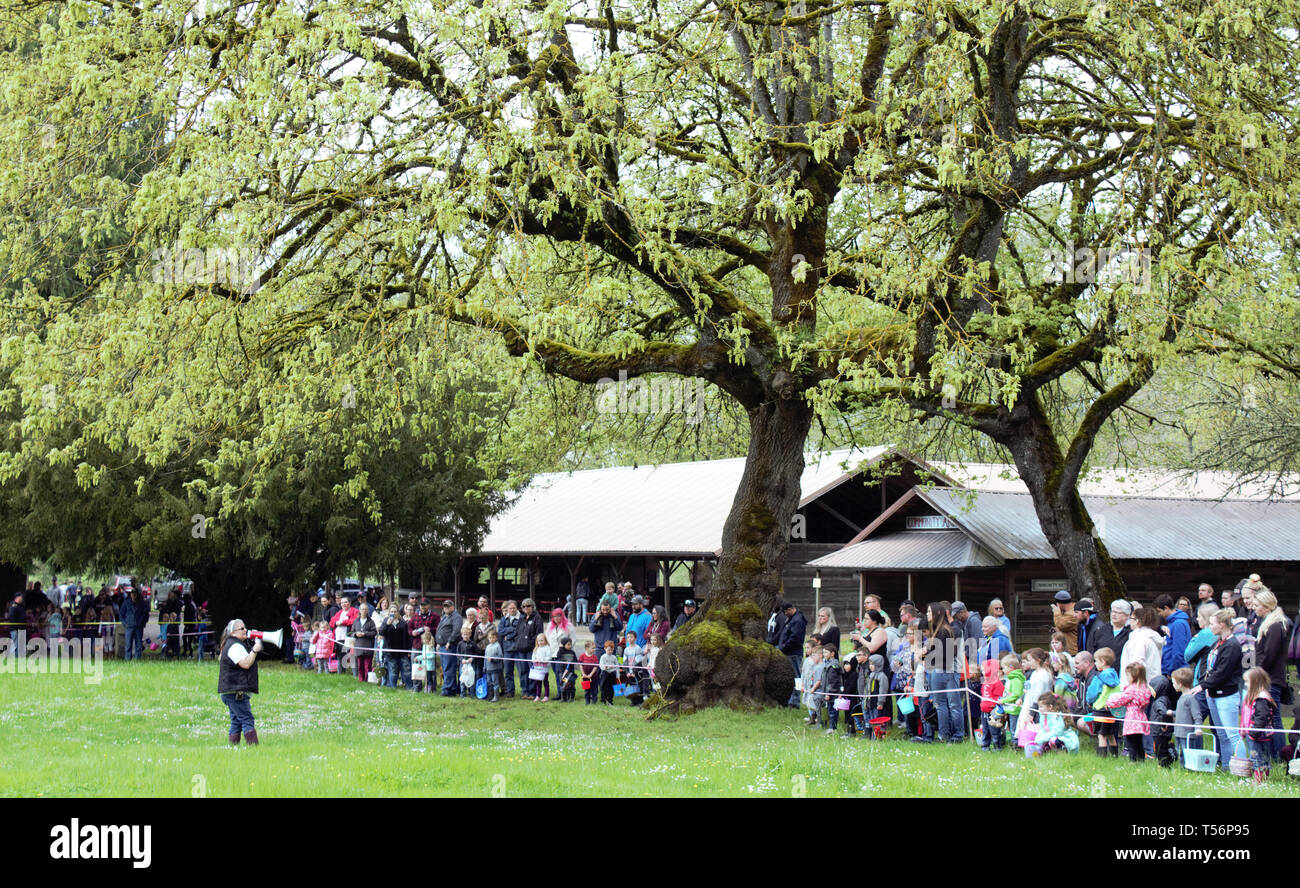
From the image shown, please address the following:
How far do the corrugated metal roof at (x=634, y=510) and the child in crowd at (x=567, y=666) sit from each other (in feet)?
35.0

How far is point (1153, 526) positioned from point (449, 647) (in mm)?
17875

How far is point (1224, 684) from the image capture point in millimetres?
11719

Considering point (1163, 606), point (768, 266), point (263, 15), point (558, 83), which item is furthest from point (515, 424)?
point (1163, 606)

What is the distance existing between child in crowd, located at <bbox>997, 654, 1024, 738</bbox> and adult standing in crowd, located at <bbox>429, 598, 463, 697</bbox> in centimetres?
1072

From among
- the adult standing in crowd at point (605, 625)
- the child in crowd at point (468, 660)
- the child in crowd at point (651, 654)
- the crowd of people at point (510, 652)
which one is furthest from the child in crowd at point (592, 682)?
the child in crowd at point (468, 660)

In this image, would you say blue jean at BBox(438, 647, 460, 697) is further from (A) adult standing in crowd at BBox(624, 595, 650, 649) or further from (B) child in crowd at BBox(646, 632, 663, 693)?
(B) child in crowd at BBox(646, 632, 663, 693)

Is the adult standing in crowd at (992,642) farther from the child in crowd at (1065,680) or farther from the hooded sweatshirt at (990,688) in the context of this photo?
the child in crowd at (1065,680)

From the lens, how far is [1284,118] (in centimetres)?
1489

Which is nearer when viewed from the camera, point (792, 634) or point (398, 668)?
point (792, 634)

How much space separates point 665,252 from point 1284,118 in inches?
318

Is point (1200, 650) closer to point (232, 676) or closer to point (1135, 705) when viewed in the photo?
point (1135, 705)

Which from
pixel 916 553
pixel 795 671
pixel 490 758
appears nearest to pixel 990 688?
pixel 795 671

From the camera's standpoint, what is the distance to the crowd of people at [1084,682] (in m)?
11.8

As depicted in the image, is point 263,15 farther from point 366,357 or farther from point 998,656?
point 998,656
